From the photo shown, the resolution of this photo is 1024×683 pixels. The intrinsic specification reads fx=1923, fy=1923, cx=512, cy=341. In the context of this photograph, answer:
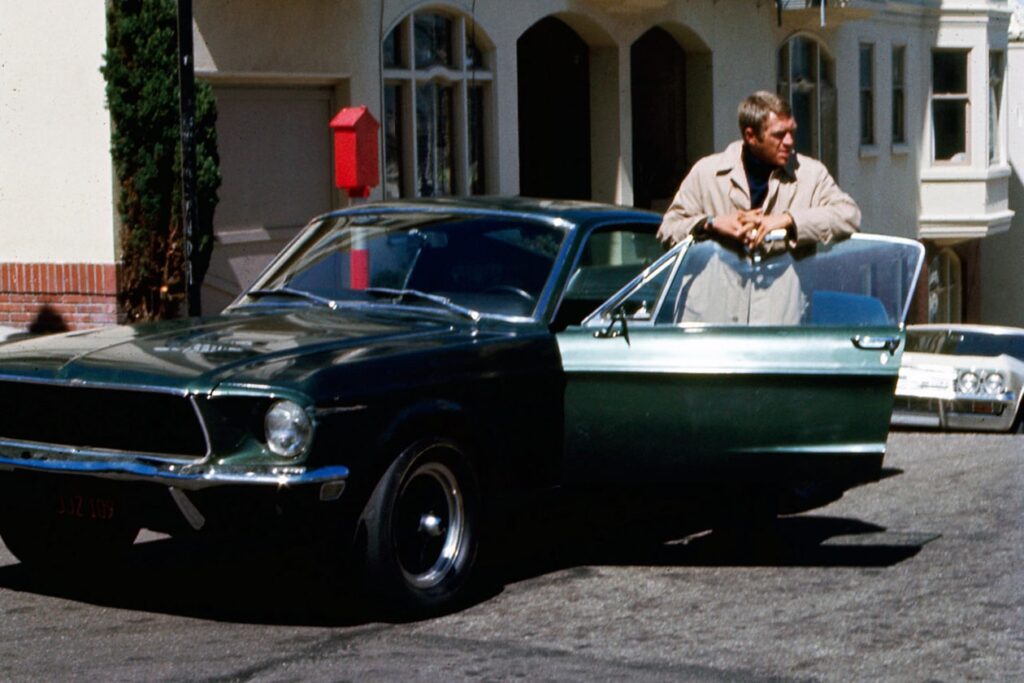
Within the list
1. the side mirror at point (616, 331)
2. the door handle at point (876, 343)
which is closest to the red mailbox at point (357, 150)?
the side mirror at point (616, 331)

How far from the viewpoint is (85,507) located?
6684mm

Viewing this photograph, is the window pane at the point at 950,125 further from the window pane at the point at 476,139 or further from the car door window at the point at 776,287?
the car door window at the point at 776,287

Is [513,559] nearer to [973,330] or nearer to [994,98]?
[973,330]

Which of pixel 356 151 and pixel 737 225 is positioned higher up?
pixel 356 151

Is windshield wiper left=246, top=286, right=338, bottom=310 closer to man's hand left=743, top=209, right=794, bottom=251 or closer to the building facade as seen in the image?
man's hand left=743, top=209, right=794, bottom=251

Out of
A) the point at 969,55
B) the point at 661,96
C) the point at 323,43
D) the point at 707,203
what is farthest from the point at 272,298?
the point at 969,55

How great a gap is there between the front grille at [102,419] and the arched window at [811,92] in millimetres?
20428

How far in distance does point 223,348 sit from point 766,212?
253cm

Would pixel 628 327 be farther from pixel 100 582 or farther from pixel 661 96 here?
pixel 661 96

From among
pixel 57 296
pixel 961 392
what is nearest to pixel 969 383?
pixel 961 392

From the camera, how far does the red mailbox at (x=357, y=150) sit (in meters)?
13.1

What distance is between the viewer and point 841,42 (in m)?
28.4

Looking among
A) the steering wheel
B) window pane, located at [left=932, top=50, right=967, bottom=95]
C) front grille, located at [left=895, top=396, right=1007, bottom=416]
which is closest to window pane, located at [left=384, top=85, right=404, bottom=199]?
front grille, located at [left=895, top=396, right=1007, bottom=416]

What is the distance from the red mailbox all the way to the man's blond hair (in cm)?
541
